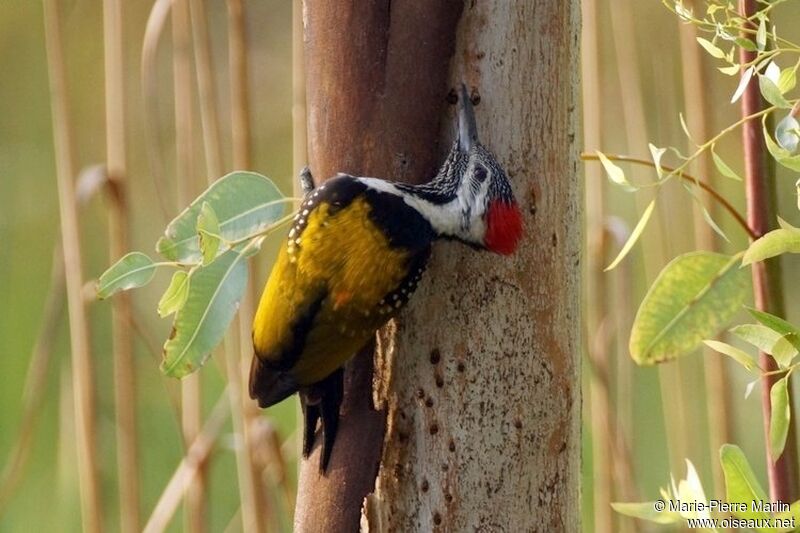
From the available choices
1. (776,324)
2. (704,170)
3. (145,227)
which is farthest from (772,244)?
(145,227)

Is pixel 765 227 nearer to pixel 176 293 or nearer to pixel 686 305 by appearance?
pixel 686 305

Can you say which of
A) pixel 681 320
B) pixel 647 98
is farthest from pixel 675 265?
pixel 647 98

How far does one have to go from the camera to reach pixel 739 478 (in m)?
Answer: 0.53

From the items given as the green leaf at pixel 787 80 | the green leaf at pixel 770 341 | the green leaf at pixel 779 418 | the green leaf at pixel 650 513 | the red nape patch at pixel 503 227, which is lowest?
the green leaf at pixel 650 513

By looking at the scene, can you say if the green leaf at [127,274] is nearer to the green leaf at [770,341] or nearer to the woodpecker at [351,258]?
the woodpecker at [351,258]

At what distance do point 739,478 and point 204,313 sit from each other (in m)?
0.39

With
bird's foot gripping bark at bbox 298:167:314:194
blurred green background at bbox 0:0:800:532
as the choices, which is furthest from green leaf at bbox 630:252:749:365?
blurred green background at bbox 0:0:800:532

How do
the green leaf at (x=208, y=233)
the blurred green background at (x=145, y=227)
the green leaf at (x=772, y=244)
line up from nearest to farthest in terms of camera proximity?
the green leaf at (x=772, y=244), the green leaf at (x=208, y=233), the blurred green background at (x=145, y=227)

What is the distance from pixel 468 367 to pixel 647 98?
1.73 m

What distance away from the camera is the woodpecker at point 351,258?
71cm

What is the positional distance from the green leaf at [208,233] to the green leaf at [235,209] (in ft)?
0.23

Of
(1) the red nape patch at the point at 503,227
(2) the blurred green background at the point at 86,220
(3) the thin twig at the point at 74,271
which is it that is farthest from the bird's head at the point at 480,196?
(2) the blurred green background at the point at 86,220

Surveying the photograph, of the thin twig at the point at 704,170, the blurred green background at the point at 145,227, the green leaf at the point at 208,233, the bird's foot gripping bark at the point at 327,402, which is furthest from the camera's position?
the blurred green background at the point at 145,227

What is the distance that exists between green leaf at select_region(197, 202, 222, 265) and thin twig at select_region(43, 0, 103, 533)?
1.48 ft
